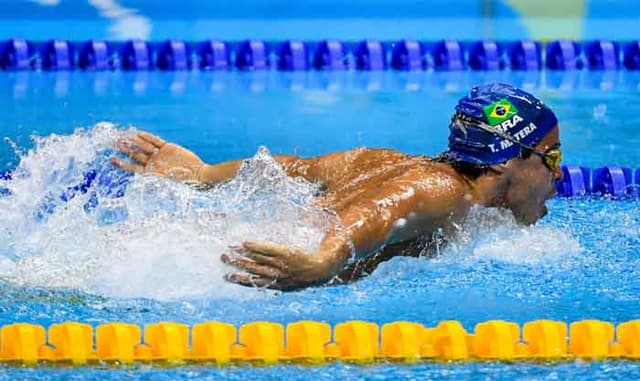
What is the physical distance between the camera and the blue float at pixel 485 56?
8.23 m

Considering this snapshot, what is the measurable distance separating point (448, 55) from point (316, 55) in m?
0.81

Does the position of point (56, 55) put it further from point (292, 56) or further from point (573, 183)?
point (573, 183)

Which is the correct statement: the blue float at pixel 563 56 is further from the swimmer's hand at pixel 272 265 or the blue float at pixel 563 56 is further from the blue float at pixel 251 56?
the swimmer's hand at pixel 272 265

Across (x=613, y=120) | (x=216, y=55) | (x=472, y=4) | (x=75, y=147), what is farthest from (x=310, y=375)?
(x=472, y=4)

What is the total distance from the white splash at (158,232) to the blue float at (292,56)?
4.06m

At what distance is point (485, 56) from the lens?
324 inches

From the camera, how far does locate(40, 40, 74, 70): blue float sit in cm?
803

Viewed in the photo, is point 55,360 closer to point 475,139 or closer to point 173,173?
point 173,173

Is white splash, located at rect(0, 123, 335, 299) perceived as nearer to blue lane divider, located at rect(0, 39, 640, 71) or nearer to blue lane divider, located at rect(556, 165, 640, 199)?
blue lane divider, located at rect(556, 165, 640, 199)

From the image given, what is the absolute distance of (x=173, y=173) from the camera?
411cm

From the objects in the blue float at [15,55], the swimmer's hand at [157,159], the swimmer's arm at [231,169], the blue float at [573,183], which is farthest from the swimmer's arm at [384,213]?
the blue float at [15,55]

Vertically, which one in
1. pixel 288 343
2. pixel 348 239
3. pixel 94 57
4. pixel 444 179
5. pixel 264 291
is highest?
pixel 94 57

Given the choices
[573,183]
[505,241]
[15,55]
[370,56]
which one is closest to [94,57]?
[15,55]

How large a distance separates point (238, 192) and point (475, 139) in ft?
2.23
